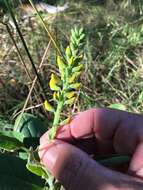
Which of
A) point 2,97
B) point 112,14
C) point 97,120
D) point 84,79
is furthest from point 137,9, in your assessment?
point 97,120

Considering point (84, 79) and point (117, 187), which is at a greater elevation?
point (117, 187)

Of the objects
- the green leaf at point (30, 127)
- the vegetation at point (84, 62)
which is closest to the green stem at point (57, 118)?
the green leaf at point (30, 127)

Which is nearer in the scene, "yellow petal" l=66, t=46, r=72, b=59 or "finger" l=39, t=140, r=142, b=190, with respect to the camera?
"yellow petal" l=66, t=46, r=72, b=59

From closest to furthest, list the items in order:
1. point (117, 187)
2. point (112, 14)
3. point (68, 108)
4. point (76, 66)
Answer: point (76, 66) < point (117, 187) < point (68, 108) < point (112, 14)

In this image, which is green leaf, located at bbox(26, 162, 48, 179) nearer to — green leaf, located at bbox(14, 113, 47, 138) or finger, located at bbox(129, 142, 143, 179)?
finger, located at bbox(129, 142, 143, 179)

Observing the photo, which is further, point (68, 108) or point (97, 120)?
point (68, 108)

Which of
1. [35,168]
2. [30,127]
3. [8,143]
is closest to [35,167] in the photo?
[35,168]

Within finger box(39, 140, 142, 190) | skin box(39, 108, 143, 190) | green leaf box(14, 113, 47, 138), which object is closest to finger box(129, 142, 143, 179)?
skin box(39, 108, 143, 190)

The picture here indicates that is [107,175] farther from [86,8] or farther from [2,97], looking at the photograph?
[86,8]
